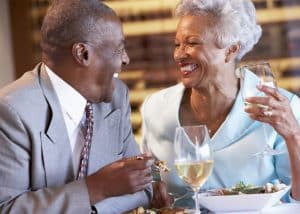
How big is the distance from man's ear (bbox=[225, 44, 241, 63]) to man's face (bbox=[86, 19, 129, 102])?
24.3 inches

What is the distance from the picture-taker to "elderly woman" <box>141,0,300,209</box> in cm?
201

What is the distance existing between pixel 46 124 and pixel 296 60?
8.61 feet

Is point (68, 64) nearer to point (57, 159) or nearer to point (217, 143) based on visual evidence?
point (57, 159)

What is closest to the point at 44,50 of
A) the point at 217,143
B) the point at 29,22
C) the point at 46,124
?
the point at 46,124

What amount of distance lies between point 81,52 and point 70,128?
200 mm

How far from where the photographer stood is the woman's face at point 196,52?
82.7 inches

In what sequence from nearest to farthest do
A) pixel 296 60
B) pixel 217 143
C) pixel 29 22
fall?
pixel 217 143 < pixel 296 60 < pixel 29 22

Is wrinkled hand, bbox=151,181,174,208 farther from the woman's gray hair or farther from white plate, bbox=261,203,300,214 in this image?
the woman's gray hair

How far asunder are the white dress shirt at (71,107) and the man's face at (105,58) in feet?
0.13

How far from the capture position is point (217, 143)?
6.68 ft

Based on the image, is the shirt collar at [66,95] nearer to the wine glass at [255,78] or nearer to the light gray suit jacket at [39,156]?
the light gray suit jacket at [39,156]

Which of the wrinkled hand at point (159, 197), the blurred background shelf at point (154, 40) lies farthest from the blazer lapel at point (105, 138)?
the blurred background shelf at point (154, 40)

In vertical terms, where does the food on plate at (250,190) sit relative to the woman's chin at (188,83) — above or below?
below

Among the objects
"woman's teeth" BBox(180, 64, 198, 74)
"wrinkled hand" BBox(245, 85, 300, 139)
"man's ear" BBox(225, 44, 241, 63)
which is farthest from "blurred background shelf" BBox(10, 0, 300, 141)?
"wrinkled hand" BBox(245, 85, 300, 139)
